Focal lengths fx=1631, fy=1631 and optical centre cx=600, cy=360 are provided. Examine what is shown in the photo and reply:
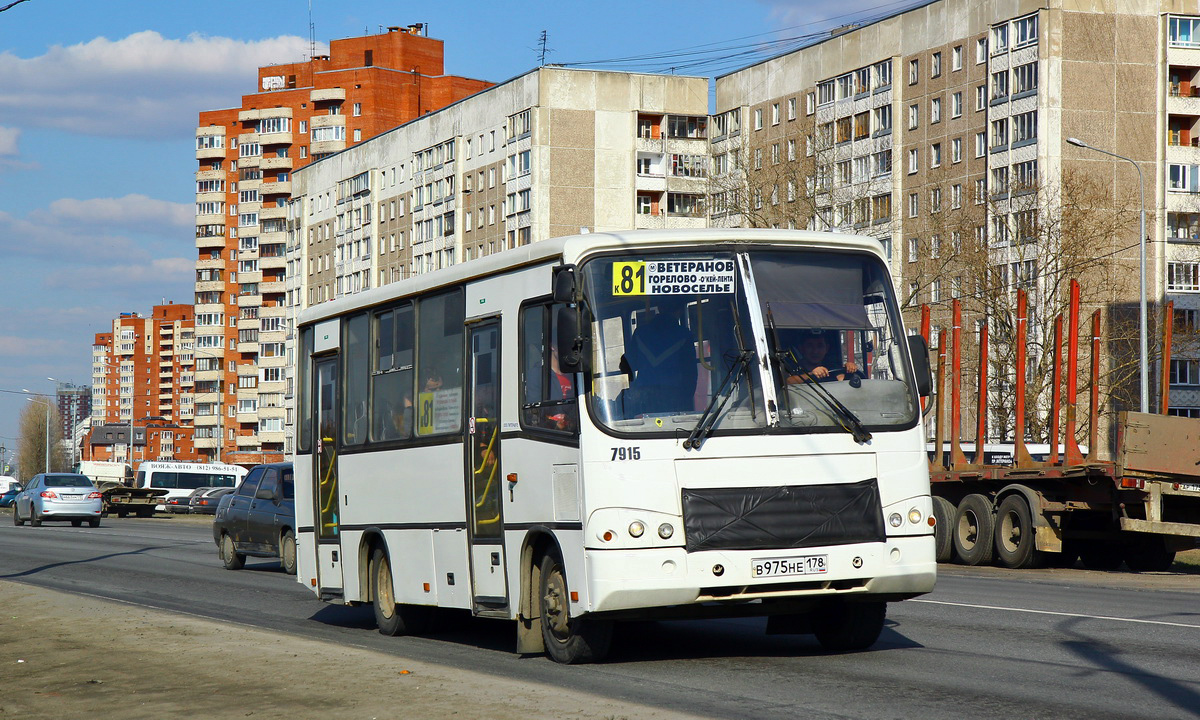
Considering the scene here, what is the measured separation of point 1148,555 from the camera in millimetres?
25141

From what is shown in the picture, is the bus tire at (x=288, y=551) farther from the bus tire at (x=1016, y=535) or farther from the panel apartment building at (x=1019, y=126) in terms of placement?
the panel apartment building at (x=1019, y=126)

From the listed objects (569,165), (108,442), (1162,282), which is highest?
(569,165)

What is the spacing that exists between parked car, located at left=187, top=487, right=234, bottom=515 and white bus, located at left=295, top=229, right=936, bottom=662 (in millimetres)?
59874

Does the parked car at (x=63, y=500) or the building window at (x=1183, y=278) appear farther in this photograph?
the building window at (x=1183, y=278)

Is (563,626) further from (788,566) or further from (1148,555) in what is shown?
(1148,555)

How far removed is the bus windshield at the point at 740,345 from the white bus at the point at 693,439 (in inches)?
0.5

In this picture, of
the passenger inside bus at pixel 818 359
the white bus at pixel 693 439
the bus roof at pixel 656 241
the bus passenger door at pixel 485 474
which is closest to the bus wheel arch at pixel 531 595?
the white bus at pixel 693 439

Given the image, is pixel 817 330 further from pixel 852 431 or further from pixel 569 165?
pixel 569 165

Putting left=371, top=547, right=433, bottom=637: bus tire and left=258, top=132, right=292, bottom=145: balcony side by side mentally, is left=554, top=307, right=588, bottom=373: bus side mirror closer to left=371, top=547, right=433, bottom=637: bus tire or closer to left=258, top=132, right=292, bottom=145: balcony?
left=371, top=547, right=433, bottom=637: bus tire

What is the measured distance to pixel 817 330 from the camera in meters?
11.2

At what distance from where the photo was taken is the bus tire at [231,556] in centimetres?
2644

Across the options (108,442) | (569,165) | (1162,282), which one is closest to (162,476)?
(569,165)

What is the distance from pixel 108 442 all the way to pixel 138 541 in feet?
350

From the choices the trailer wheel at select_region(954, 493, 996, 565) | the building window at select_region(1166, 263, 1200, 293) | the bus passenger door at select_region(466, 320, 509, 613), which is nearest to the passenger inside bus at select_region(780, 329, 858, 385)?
the bus passenger door at select_region(466, 320, 509, 613)
